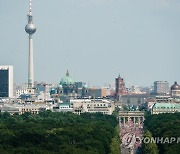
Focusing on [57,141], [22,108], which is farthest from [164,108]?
[57,141]

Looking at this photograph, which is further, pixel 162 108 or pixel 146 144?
pixel 162 108

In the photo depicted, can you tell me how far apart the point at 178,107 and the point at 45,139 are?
372ft

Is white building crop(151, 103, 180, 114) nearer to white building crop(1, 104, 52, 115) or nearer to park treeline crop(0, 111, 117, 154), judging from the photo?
white building crop(1, 104, 52, 115)

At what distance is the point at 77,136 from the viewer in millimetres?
85500

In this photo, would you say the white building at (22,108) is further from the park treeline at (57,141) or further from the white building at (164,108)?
the park treeline at (57,141)

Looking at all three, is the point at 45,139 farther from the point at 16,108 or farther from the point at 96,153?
the point at 16,108

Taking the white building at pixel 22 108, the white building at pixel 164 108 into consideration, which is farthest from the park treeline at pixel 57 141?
the white building at pixel 164 108

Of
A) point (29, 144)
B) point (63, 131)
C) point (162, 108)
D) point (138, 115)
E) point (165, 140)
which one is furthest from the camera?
point (162, 108)

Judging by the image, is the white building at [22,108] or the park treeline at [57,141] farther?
the white building at [22,108]

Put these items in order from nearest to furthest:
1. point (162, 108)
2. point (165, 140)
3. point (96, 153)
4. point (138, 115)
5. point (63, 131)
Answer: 1. point (96, 153)
2. point (165, 140)
3. point (63, 131)
4. point (138, 115)
5. point (162, 108)

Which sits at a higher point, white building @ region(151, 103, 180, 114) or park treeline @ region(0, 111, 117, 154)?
white building @ region(151, 103, 180, 114)

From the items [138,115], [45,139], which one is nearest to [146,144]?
[45,139]

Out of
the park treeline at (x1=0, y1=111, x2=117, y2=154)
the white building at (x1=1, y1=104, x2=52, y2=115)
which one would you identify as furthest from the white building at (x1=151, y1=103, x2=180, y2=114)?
the park treeline at (x1=0, y1=111, x2=117, y2=154)

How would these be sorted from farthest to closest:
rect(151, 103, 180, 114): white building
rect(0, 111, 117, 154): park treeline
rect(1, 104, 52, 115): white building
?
rect(151, 103, 180, 114): white building, rect(1, 104, 52, 115): white building, rect(0, 111, 117, 154): park treeline
